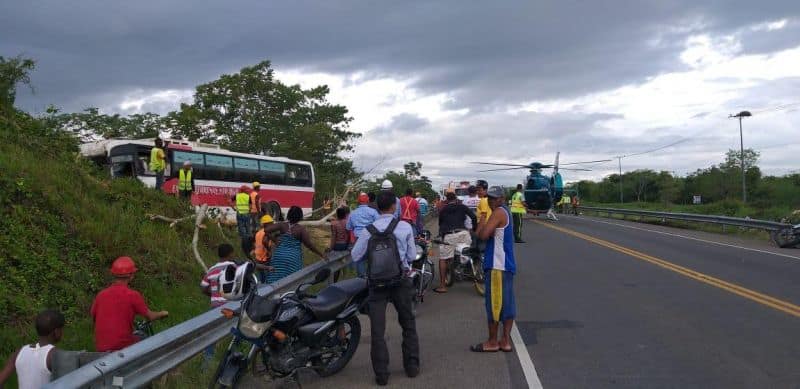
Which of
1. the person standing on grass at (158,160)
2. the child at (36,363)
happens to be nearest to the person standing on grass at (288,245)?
the child at (36,363)

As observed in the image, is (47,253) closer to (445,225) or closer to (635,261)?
(445,225)

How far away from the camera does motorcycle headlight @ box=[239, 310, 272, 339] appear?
506cm

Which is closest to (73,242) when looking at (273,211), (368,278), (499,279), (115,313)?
(115,313)

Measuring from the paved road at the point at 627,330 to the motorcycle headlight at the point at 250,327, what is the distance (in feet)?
3.75

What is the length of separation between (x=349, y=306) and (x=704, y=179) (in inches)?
3314

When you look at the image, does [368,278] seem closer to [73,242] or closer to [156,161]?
[73,242]

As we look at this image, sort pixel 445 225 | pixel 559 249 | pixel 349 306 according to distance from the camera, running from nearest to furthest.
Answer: pixel 349 306 < pixel 445 225 < pixel 559 249

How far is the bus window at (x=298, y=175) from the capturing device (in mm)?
28623

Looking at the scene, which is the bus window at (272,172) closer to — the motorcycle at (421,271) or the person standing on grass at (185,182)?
the person standing on grass at (185,182)

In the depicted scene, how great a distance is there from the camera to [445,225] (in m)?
11.2

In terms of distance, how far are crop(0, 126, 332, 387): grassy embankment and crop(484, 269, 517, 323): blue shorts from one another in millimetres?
3142

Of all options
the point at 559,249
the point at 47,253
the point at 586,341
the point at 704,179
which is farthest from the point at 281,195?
the point at 704,179

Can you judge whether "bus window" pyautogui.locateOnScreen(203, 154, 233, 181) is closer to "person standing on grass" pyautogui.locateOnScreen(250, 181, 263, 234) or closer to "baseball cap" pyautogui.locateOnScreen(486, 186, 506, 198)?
"person standing on grass" pyautogui.locateOnScreen(250, 181, 263, 234)

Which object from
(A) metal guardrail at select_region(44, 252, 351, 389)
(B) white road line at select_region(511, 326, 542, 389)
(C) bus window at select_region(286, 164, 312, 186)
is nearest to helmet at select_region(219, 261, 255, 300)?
(A) metal guardrail at select_region(44, 252, 351, 389)
